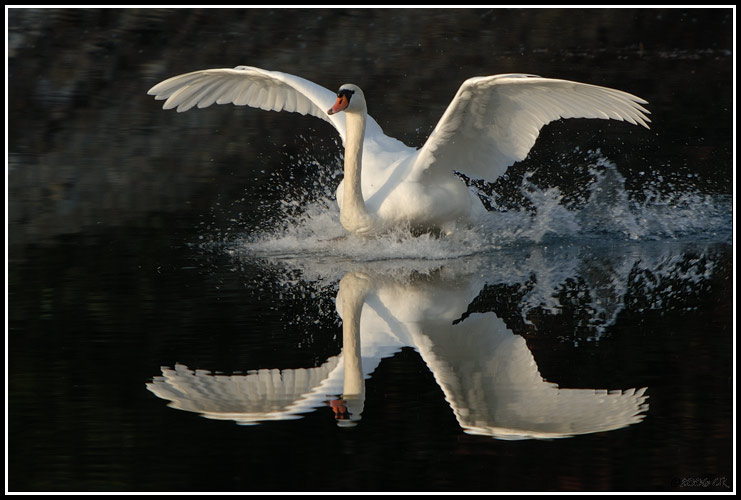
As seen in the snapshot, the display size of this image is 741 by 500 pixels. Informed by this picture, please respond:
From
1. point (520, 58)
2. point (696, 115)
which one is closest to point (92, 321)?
point (696, 115)

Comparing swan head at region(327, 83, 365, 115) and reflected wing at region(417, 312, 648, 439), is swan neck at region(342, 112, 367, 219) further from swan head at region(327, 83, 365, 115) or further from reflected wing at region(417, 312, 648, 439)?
reflected wing at region(417, 312, 648, 439)

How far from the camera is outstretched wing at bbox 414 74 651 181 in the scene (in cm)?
715

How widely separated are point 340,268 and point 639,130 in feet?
20.3

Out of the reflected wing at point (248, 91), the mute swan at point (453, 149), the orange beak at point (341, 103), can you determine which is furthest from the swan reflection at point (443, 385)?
the reflected wing at point (248, 91)

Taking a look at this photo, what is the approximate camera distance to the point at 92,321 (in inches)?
241

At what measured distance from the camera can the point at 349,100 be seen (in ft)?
26.1

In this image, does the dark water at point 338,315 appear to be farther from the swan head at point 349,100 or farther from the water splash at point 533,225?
the swan head at point 349,100

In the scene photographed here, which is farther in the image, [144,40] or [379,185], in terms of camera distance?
[144,40]

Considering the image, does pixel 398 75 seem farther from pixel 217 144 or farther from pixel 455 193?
pixel 455 193

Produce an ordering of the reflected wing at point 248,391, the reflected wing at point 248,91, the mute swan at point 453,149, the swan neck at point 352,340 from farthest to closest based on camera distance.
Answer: the reflected wing at point 248,91
the mute swan at point 453,149
the swan neck at point 352,340
the reflected wing at point 248,391

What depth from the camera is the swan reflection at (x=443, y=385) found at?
4730mm

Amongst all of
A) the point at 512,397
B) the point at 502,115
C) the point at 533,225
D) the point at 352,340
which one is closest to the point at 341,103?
the point at 502,115

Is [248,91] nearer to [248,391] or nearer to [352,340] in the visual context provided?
[352,340]

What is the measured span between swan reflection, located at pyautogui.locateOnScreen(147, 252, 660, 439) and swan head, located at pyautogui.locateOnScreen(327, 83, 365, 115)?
2.09 m
